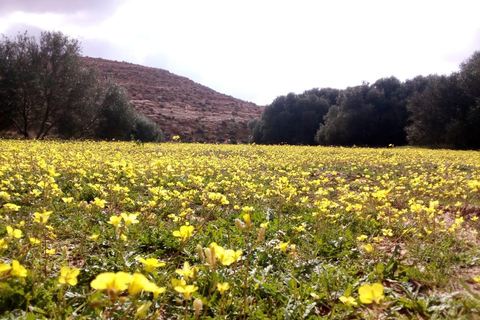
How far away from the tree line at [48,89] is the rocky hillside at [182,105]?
67.4 feet

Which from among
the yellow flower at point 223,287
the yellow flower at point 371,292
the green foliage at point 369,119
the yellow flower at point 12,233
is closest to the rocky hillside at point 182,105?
the green foliage at point 369,119

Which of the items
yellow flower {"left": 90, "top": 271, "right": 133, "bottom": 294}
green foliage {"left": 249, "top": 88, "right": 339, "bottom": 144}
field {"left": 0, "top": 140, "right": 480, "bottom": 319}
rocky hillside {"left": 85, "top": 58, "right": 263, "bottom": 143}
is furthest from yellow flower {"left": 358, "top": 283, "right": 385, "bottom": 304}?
rocky hillside {"left": 85, "top": 58, "right": 263, "bottom": 143}

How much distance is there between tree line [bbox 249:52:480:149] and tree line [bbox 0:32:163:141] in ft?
56.5

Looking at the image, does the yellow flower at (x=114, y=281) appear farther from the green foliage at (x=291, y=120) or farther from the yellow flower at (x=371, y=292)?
the green foliage at (x=291, y=120)

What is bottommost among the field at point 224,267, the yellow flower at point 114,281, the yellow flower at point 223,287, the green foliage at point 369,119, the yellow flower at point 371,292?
the field at point 224,267

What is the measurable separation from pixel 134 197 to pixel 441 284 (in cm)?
366

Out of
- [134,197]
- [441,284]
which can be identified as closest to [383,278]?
[441,284]

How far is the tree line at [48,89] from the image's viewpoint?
19.3m

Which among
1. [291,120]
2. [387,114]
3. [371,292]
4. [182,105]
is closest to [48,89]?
[291,120]

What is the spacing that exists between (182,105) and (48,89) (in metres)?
38.0

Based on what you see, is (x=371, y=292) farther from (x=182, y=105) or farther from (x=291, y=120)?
(x=182, y=105)

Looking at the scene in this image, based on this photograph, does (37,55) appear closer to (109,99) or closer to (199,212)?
(109,99)

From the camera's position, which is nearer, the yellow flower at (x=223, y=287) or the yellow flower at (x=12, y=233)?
the yellow flower at (x=223, y=287)

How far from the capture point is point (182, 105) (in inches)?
2276
